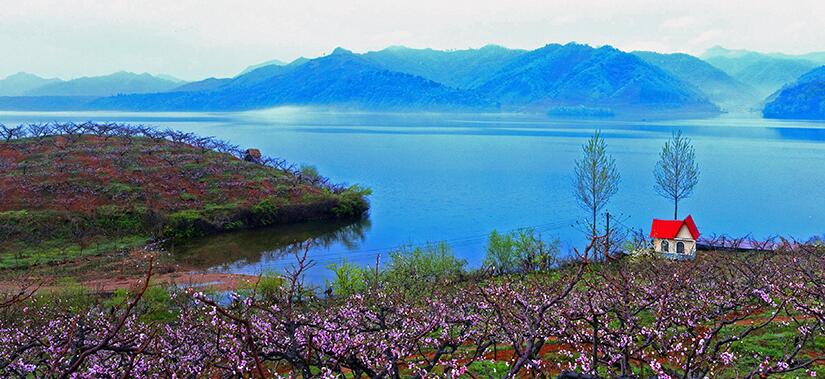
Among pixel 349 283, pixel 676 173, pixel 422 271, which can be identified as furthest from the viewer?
pixel 676 173

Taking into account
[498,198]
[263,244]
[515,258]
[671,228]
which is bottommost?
[263,244]

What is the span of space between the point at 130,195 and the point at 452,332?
33787mm

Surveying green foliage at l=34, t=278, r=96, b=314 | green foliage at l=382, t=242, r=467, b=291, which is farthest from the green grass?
green foliage at l=382, t=242, r=467, b=291

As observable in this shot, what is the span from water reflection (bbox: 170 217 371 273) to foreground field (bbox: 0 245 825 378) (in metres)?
8.59

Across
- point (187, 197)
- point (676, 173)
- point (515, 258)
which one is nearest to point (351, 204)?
point (187, 197)

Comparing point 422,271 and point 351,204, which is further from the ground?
point 422,271

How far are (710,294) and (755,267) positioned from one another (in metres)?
5.34

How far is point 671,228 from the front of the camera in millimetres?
26156

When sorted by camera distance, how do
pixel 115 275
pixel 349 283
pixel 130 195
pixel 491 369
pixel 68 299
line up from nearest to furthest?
pixel 491 369, pixel 68 299, pixel 349 283, pixel 115 275, pixel 130 195

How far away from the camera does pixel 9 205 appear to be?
36.1 meters

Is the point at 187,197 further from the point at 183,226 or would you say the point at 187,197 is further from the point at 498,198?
the point at 498,198

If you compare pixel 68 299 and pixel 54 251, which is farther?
pixel 54 251

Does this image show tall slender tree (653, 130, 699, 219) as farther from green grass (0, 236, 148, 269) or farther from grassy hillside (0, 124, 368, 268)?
green grass (0, 236, 148, 269)

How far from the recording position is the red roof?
25.7 metres
